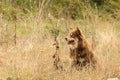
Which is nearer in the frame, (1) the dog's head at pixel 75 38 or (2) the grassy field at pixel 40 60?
(2) the grassy field at pixel 40 60

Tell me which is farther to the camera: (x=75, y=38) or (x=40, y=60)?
(x=75, y=38)

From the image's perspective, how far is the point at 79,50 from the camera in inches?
314

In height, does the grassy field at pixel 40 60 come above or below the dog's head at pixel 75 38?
below

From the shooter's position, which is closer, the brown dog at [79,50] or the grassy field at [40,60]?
the grassy field at [40,60]

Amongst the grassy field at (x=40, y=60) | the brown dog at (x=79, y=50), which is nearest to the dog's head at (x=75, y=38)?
the brown dog at (x=79, y=50)

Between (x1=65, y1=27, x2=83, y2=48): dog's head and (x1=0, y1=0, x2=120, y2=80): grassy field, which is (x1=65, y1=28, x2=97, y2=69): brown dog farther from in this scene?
(x1=0, y1=0, x2=120, y2=80): grassy field

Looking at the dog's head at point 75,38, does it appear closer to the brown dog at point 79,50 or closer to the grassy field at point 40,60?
the brown dog at point 79,50

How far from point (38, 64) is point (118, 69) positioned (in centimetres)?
147

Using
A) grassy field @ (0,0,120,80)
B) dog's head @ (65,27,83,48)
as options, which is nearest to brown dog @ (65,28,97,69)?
dog's head @ (65,27,83,48)

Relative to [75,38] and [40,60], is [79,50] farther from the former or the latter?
[40,60]

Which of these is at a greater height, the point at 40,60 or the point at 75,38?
the point at 75,38

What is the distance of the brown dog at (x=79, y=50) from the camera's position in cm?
790

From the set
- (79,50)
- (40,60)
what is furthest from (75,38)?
(40,60)

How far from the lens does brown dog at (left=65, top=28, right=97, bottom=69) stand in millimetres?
7900
